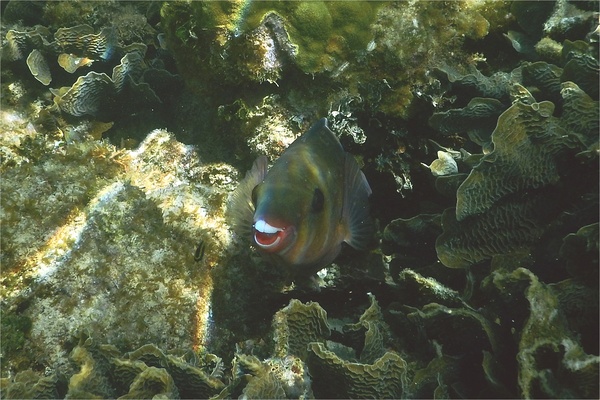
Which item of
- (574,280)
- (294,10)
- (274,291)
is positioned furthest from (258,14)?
(574,280)

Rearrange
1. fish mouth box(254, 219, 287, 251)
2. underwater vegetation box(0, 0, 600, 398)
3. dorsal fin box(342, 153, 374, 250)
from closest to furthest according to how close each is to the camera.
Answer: fish mouth box(254, 219, 287, 251), underwater vegetation box(0, 0, 600, 398), dorsal fin box(342, 153, 374, 250)

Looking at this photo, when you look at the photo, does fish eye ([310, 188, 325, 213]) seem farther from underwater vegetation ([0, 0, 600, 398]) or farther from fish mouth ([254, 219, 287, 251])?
fish mouth ([254, 219, 287, 251])

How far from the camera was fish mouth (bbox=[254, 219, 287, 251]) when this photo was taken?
182cm

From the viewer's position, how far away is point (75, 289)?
2.82 metres

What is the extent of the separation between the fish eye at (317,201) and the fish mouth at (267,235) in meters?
0.27

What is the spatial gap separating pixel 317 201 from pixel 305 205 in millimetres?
122

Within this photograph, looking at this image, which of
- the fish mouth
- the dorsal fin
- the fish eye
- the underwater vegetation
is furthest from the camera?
the dorsal fin

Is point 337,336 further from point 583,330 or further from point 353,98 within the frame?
point 353,98

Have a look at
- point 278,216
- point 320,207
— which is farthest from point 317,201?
point 278,216

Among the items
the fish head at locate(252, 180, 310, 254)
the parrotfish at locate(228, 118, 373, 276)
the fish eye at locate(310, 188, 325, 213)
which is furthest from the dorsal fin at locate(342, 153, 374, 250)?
the fish head at locate(252, 180, 310, 254)

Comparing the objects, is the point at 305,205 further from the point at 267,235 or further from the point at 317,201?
the point at 267,235

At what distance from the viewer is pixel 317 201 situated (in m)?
2.12

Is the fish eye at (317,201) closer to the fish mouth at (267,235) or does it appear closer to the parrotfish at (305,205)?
the parrotfish at (305,205)

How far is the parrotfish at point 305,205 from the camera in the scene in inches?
74.4
